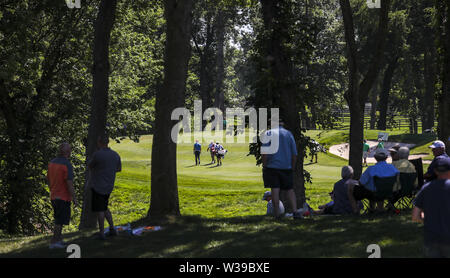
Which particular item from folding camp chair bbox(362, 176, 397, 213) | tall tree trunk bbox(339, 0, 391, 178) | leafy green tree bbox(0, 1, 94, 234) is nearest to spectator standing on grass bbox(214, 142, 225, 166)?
leafy green tree bbox(0, 1, 94, 234)

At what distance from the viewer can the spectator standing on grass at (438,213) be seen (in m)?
6.32

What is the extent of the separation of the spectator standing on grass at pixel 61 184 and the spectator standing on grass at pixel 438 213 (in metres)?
5.74

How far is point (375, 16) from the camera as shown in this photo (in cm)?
3953

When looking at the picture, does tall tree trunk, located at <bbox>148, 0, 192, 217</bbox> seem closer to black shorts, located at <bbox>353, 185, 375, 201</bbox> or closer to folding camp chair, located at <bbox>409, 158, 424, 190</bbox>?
→ black shorts, located at <bbox>353, 185, 375, 201</bbox>

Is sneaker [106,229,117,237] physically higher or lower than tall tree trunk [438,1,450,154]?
lower

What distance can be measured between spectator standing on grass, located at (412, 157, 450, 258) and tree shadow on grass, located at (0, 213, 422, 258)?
5.25 ft

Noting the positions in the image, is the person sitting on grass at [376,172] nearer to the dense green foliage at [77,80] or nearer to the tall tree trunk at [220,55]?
the dense green foliage at [77,80]

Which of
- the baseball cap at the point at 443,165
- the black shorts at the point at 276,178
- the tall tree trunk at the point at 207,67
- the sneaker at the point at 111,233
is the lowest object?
the sneaker at the point at 111,233

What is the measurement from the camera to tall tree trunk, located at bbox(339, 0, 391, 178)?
53.4 ft

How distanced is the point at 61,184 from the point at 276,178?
3.80 m

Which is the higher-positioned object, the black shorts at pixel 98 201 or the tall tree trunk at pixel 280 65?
the tall tree trunk at pixel 280 65

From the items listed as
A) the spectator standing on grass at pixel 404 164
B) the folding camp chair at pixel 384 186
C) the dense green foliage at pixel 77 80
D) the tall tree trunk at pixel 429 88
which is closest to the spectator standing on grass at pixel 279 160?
the folding camp chair at pixel 384 186
